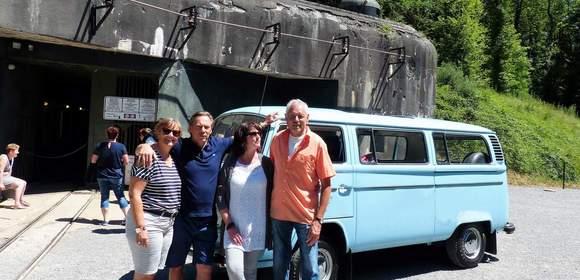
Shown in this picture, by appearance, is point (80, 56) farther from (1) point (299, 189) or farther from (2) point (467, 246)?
(2) point (467, 246)

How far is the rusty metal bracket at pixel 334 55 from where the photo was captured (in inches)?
541

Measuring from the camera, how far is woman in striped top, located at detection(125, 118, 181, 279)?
386 centimetres

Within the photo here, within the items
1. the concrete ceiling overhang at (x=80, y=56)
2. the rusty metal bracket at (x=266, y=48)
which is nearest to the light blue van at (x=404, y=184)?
the concrete ceiling overhang at (x=80, y=56)

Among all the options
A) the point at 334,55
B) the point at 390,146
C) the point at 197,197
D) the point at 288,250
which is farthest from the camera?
the point at 334,55

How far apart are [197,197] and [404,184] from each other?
2832 millimetres

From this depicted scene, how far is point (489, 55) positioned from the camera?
121 feet

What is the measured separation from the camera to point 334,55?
13.8 m

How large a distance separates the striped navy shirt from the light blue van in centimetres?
117

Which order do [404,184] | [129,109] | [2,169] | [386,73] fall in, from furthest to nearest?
[386,73], [129,109], [2,169], [404,184]

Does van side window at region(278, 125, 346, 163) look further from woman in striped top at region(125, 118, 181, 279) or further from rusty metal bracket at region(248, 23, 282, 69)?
rusty metal bracket at region(248, 23, 282, 69)

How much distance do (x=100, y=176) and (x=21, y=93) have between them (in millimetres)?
5607

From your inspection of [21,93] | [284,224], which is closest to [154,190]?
[284,224]

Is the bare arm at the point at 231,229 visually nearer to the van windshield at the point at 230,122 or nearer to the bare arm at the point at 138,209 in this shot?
the bare arm at the point at 138,209

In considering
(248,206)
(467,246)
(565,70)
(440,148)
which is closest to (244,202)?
(248,206)
